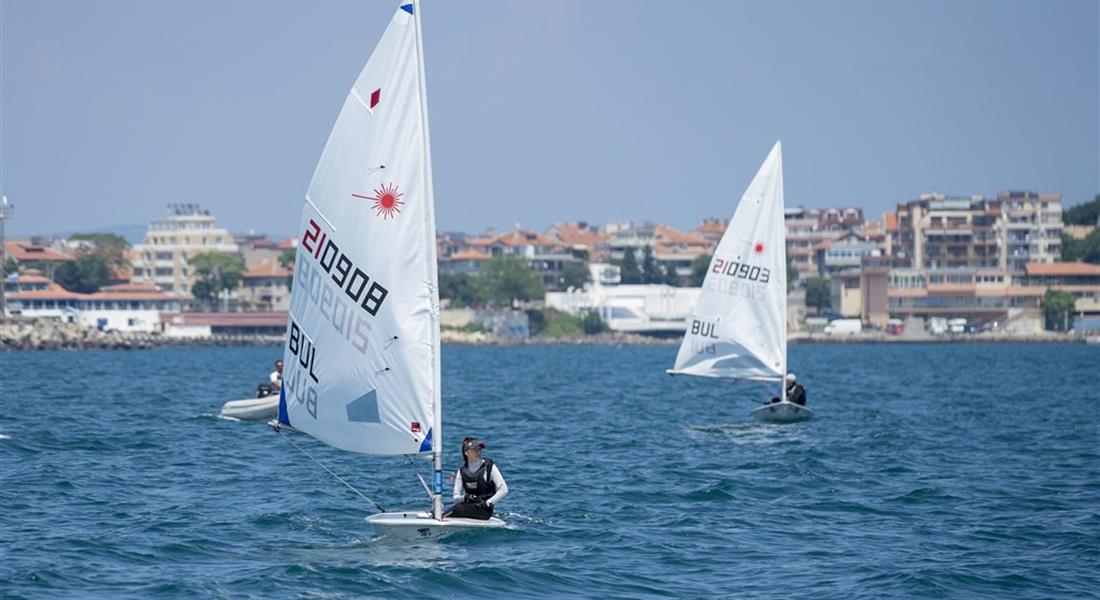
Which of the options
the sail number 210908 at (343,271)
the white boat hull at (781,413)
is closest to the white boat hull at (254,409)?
the white boat hull at (781,413)

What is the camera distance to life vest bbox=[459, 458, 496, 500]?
20.3m

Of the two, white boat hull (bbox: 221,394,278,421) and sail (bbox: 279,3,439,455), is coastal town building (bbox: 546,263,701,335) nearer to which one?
white boat hull (bbox: 221,394,278,421)

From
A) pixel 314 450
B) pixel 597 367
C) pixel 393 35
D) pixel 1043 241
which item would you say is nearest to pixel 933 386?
pixel 597 367

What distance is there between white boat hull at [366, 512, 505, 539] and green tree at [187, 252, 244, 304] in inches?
6736

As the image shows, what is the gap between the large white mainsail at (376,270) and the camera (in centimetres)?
1861

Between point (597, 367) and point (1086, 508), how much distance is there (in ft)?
243

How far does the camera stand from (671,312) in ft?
615

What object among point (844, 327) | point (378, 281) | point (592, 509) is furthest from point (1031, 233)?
point (378, 281)

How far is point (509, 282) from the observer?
621ft

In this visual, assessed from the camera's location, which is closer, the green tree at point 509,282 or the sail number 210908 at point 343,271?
the sail number 210908 at point 343,271

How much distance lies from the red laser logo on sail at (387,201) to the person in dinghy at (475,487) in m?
3.09

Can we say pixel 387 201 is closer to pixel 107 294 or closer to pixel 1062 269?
pixel 107 294

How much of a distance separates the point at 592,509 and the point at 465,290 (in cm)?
16716

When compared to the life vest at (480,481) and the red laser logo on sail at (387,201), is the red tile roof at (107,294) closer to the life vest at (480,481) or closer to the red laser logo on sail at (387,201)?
the life vest at (480,481)
